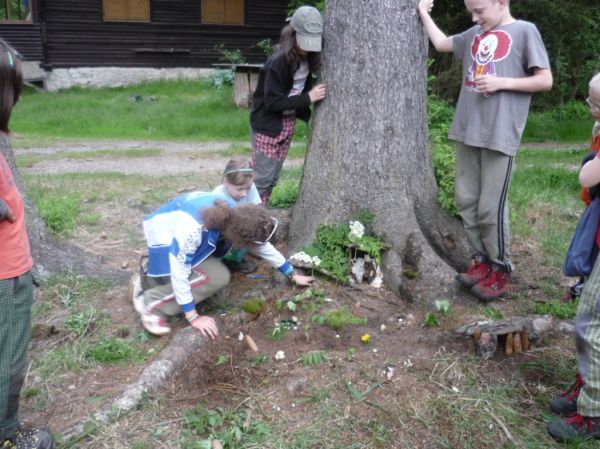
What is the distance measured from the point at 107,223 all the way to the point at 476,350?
3.65 metres

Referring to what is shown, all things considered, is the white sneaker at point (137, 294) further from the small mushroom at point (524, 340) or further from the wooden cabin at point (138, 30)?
the wooden cabin at point (138, 30)

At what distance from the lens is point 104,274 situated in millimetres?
4391

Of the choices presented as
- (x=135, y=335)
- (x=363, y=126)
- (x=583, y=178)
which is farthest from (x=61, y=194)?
→ (x=583, y=178)

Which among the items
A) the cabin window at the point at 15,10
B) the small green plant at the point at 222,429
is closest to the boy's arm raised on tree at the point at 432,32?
the small green plant at the point at 222,429

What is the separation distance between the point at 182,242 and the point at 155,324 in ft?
1.93

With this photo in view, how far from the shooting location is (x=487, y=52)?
3.49m

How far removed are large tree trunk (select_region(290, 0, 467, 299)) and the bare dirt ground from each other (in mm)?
339

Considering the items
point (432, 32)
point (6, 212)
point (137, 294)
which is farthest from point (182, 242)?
point (432, 32)

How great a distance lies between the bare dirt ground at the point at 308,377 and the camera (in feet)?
9.20

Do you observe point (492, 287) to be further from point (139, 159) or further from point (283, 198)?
point (139, 159)

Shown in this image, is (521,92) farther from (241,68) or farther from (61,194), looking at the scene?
(241,68)

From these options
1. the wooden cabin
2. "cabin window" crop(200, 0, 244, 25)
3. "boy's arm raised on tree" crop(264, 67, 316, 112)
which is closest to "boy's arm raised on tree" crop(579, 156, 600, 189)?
"boy's arm raised on tree" crop(264, 67, 316, 112)

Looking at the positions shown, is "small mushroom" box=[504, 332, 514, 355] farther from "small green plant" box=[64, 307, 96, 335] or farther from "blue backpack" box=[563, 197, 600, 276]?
"small green plant" box=[64, 307, 96, 335]

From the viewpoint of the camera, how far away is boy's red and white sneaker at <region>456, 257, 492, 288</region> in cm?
378
